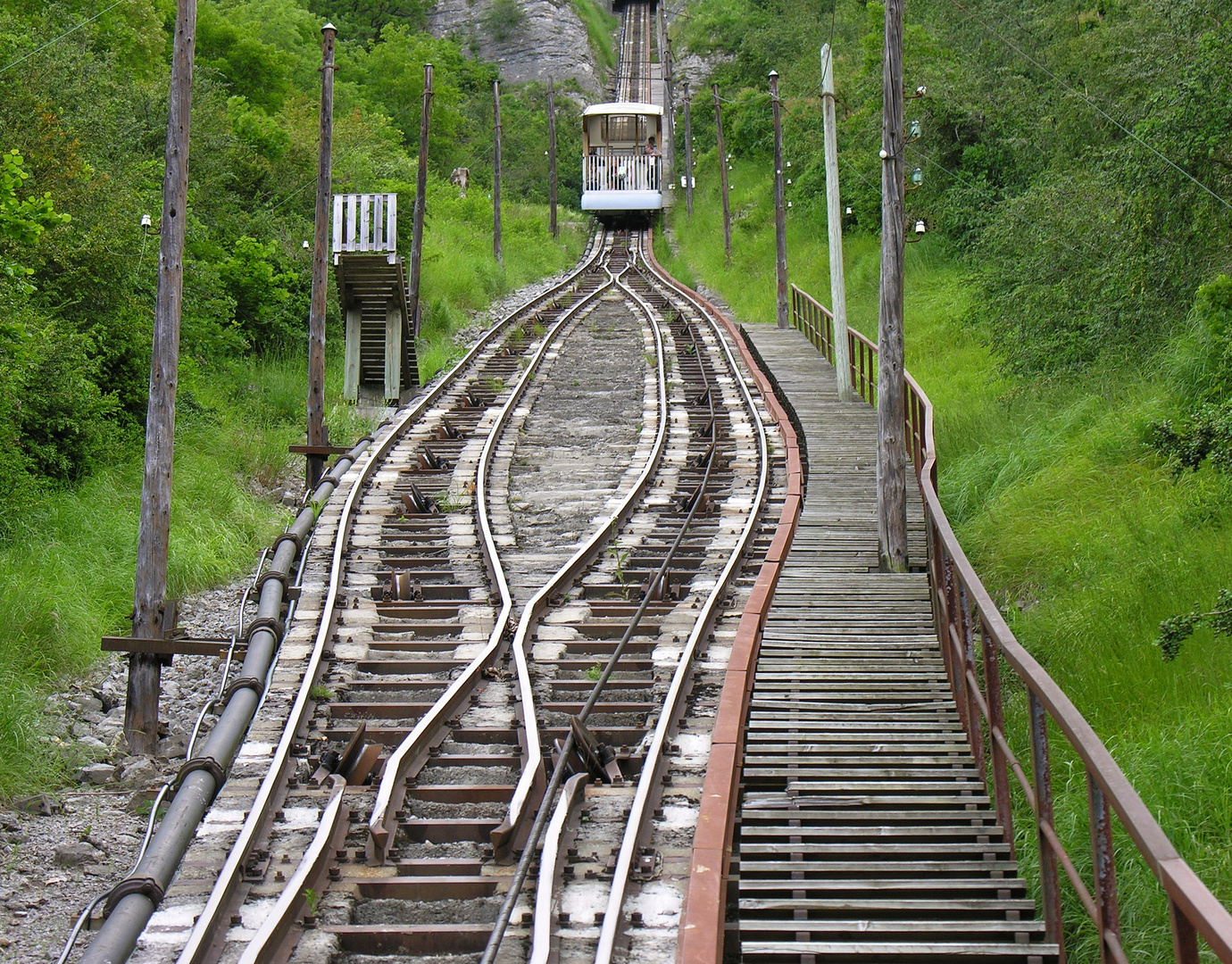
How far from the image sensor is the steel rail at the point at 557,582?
20.6 feet

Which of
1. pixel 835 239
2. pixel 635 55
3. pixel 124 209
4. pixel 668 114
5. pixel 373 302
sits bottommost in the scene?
pixel 373 302

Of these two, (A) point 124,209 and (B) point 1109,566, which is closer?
(B) point 1109,566

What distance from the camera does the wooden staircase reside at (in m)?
19.8

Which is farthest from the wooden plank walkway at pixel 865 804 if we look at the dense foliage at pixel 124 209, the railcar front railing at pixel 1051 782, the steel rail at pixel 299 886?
the dense foliage at pixel 124 209

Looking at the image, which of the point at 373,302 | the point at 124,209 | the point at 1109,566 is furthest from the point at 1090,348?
the point at 124,209

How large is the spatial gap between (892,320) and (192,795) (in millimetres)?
7675

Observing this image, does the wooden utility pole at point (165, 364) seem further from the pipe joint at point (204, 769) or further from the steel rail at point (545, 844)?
the steel rail at point (545, 844)

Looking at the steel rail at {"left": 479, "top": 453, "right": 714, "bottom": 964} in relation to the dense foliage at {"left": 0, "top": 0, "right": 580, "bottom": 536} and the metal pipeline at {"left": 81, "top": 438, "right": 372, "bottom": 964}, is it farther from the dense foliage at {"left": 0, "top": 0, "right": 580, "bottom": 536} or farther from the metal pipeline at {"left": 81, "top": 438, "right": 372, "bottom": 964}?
the dense foliage at {"left": 0, "top": 0, "right": 580, "bottom": 536}

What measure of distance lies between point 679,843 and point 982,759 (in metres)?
1.75

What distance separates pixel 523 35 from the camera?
262 ft

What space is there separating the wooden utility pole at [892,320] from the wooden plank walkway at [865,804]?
0.75 meters

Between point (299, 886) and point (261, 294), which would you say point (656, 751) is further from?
point (261, 294)

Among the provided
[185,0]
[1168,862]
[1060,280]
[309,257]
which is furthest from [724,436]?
[1168,862]

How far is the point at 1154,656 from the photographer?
24.7 feet
